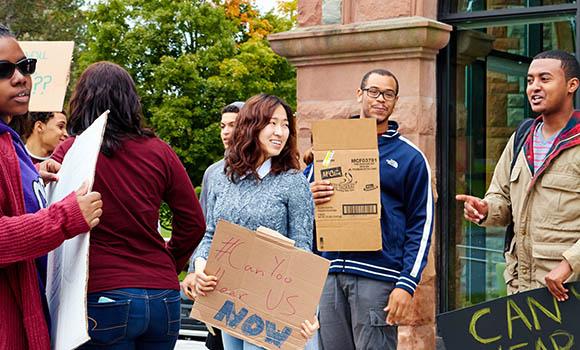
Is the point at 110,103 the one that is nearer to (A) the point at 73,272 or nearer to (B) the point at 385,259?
(A) the point at 73,272

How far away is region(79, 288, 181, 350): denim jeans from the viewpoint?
13.8 feet

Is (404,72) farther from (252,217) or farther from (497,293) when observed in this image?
(252,217)

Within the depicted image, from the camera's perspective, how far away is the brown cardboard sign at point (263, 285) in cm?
456

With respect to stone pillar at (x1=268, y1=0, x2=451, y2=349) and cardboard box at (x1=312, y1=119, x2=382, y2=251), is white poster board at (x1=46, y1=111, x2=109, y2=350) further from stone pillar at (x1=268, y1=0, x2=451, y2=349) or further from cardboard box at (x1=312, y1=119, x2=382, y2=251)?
stone pillar at (x1=268, y1=0, x2=451, y2=349)

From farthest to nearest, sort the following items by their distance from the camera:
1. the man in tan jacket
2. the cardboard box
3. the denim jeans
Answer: the cardboard box
the man in tan jacket
the denim jeans

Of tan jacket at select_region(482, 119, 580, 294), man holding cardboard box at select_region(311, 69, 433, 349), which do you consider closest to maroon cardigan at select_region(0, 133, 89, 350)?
man holding cardboard box at select_region(311, 69, 433, 349)

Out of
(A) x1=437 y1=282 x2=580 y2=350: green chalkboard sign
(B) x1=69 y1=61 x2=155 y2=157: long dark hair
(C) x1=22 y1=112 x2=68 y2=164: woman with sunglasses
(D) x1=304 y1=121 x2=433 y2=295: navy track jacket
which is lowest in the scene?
(A) x1=437 y1=282 x2=580 y2=350: green chalkboard sign

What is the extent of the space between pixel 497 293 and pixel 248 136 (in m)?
3.24

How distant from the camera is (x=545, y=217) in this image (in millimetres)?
4703

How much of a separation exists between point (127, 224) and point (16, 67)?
Result: 0.96 metres

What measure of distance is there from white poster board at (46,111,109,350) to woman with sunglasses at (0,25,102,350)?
0.18 feet

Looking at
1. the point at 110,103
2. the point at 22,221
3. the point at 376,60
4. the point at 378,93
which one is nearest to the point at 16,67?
the point at 22,221

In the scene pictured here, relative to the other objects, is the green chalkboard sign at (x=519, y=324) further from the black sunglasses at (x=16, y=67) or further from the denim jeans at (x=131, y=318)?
the black sunglasses at (x=16, y=67)

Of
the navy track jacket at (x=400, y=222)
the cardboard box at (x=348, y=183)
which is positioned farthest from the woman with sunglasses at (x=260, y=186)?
the navy track jacket at (x=400, y=222)
